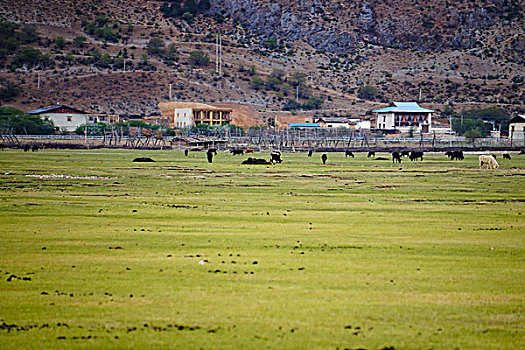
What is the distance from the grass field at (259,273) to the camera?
955 cm

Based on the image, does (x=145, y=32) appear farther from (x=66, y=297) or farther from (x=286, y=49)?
(x=66, y=297)

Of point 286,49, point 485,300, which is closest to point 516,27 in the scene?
point 286,49

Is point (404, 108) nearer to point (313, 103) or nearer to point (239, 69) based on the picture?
point (313, 103)

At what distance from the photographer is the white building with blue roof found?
431 feet

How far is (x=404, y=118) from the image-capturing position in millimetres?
132500

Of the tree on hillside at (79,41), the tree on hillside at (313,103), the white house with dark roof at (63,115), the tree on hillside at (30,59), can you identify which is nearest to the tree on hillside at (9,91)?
the tree on hillside at (30,59)

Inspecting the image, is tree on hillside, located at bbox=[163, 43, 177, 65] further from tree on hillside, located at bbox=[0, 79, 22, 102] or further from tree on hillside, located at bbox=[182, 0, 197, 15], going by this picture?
tree on hillside, located at bbox=[182, 0, 197, 15]

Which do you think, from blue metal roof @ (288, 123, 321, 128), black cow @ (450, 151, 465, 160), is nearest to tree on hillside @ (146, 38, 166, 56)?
blue metal roof @ (288, 123, 321, 128)

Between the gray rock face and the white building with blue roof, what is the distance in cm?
4539

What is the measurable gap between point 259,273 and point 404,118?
122 metres

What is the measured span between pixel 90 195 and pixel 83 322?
59.4 ft

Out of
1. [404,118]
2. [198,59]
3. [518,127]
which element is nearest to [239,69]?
[198,59]

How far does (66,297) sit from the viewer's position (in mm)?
11219

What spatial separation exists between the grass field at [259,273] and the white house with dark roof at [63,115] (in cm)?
9226
